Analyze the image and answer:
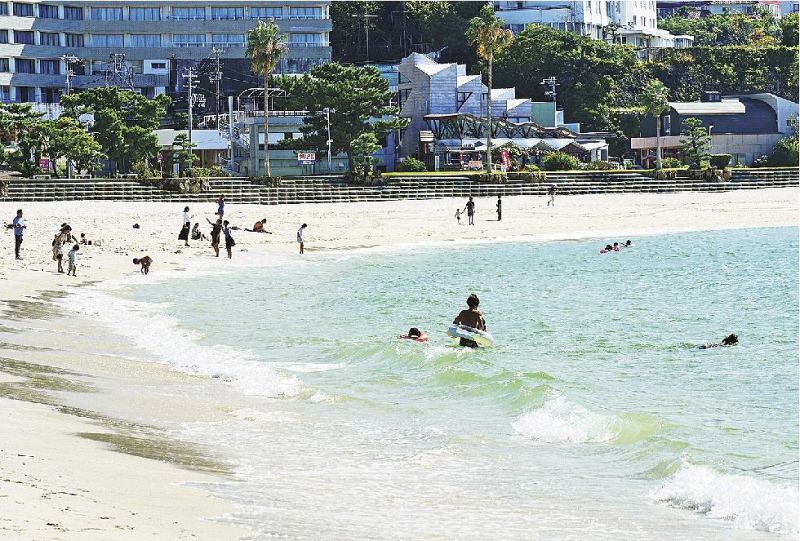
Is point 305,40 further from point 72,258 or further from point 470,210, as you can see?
point 72,258

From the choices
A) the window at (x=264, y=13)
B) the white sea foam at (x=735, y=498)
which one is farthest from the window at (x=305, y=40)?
the white sea foam at (x=735, y=498)

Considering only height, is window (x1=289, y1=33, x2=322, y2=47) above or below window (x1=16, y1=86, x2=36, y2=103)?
above

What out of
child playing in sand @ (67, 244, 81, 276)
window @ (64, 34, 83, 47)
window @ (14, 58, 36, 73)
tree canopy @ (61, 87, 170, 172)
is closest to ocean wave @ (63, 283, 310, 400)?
child playing in sand @ (67, 244, 81, 276)

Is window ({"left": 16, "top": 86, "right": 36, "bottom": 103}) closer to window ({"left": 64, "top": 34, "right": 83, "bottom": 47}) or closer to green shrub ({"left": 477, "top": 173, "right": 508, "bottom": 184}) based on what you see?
window ({"left": 64, "top": 34, "right": 83, "bottom": 47})

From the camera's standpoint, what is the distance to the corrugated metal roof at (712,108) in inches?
4146

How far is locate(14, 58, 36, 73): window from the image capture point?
112 meters

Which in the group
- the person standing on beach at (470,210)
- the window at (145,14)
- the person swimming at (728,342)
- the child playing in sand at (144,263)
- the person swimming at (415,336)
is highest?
the window at (145,14)

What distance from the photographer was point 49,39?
375 ft

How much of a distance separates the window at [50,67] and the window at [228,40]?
1426cm

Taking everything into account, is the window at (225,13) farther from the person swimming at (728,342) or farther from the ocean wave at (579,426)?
the ocean wave at (579,426)

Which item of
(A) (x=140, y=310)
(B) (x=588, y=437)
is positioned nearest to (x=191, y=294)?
(A) (x=140, y=310)

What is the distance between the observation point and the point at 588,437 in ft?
56.1

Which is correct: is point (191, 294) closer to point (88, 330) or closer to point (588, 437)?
point (88, 330)

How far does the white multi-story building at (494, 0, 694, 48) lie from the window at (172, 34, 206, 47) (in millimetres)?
31362
